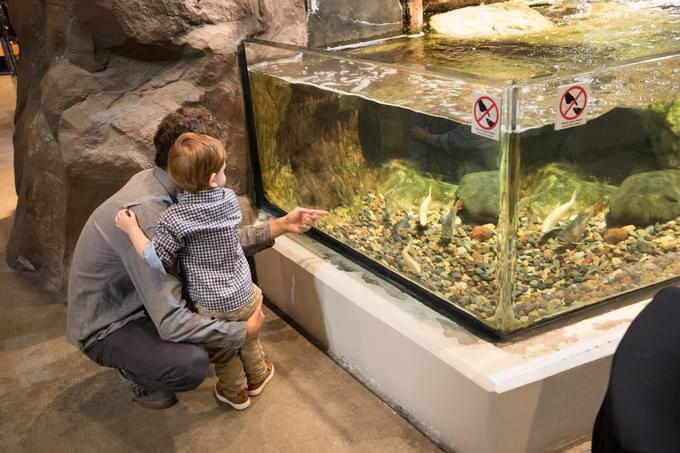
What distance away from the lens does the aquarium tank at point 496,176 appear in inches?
69.6

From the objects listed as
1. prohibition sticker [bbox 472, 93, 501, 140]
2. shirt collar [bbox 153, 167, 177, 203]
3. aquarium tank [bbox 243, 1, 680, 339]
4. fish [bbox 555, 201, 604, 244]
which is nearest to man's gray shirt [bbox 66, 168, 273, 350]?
shirt collar [bbox 153, 167, 177, 203]

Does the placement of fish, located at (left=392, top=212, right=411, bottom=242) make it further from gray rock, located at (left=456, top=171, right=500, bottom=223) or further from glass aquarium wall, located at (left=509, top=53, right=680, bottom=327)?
glass aquarium wall, located at (left=509, top=53, right=680, bottom=327)

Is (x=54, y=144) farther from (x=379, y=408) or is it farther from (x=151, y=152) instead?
(x=379, y=408)

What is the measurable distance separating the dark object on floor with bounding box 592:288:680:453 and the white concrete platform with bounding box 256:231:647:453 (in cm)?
56

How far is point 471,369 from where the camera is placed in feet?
6.09

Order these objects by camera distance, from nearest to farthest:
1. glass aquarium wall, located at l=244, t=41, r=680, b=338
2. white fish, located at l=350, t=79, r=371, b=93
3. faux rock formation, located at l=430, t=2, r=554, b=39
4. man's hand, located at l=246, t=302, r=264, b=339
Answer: glass aquarium wall, located at l=244, t=41, r=680, b=338
man's hand, located at l=246, t=302, r=264, b=339
white fish, located at l=350, t=79, r=371, b=93
faux rock formation, located at l=430, t=2, r=554, b=39

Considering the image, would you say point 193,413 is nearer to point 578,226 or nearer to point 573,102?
point 578,226

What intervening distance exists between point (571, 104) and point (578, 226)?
48 cm

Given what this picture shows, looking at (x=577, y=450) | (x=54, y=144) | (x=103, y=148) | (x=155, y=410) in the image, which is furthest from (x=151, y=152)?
(x=577, y=450)

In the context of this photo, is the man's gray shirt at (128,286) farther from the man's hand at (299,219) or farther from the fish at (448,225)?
the fish at (448,225)

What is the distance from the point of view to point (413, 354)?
6.84 ft

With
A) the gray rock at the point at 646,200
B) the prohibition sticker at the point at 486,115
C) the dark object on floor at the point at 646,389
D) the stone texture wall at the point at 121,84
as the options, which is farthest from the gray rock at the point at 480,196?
the stone texture wall at the point at 121,84

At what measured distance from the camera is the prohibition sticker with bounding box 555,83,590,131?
5.51 feet

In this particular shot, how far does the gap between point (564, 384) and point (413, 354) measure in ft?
1.55
